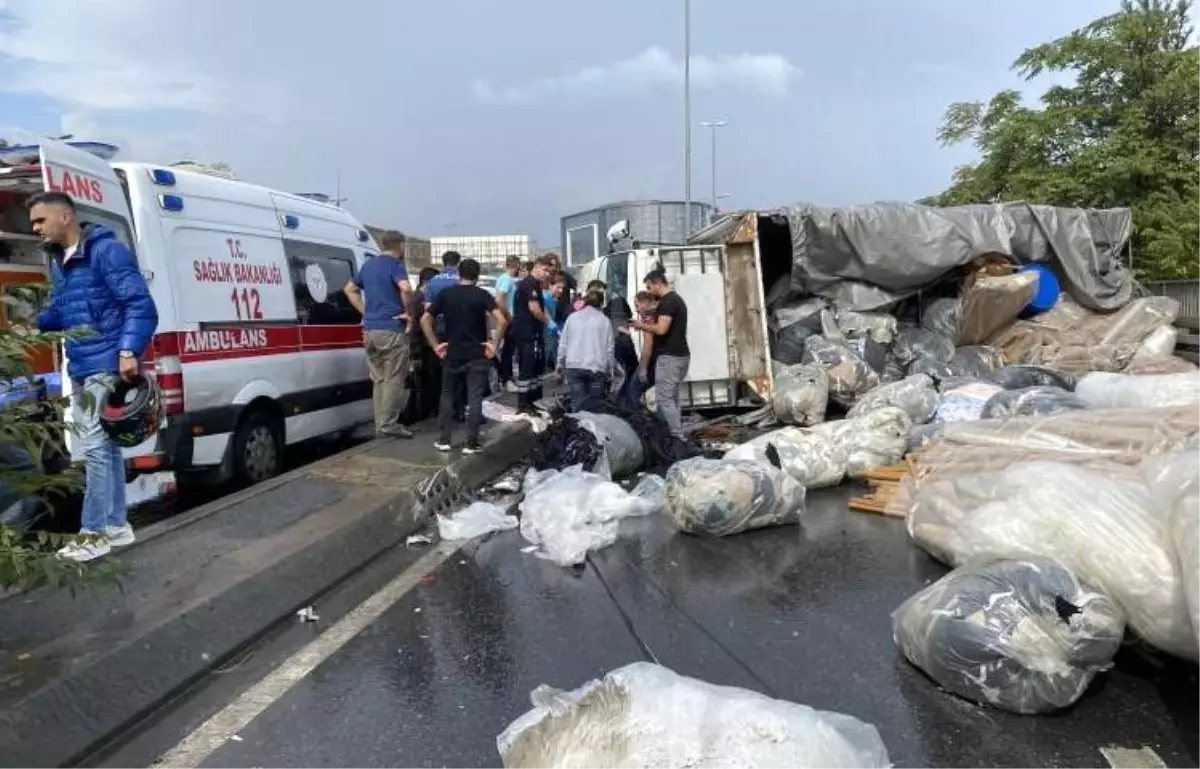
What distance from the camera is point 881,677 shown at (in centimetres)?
353

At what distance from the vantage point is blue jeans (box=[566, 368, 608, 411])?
28.1 feet

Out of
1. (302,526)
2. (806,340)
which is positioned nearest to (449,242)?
(806,340)

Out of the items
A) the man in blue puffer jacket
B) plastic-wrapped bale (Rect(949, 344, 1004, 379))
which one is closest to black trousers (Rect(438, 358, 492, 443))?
the man in blue puffer jacket

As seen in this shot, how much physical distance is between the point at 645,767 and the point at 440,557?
3.34 metres

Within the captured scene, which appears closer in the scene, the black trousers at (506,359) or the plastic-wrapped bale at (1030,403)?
the plastic-wrapped bale at (1030,403)

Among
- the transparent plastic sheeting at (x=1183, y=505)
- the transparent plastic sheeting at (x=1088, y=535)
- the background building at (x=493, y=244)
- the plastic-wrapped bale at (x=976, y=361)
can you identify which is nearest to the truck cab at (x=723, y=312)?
the plastic-wrapped bale at (x=976, y=361)

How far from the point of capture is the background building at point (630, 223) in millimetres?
21938

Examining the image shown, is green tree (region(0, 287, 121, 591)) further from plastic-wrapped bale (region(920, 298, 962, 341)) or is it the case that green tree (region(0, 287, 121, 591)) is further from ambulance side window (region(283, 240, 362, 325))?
plastic-wrapped bale (region(920, 298, 962, 341))

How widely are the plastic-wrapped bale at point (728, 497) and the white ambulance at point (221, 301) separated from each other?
10.7 feet

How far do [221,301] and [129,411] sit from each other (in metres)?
2.16

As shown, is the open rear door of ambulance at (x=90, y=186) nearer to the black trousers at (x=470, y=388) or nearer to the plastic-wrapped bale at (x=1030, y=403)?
the black trousers at (x=470, y=388)

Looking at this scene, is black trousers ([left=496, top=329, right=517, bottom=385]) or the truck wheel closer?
the truck wheel

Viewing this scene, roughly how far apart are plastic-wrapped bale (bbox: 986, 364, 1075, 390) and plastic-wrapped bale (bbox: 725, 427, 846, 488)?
302 cm

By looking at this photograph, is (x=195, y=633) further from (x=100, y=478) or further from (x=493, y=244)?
(x=493, y=244)
